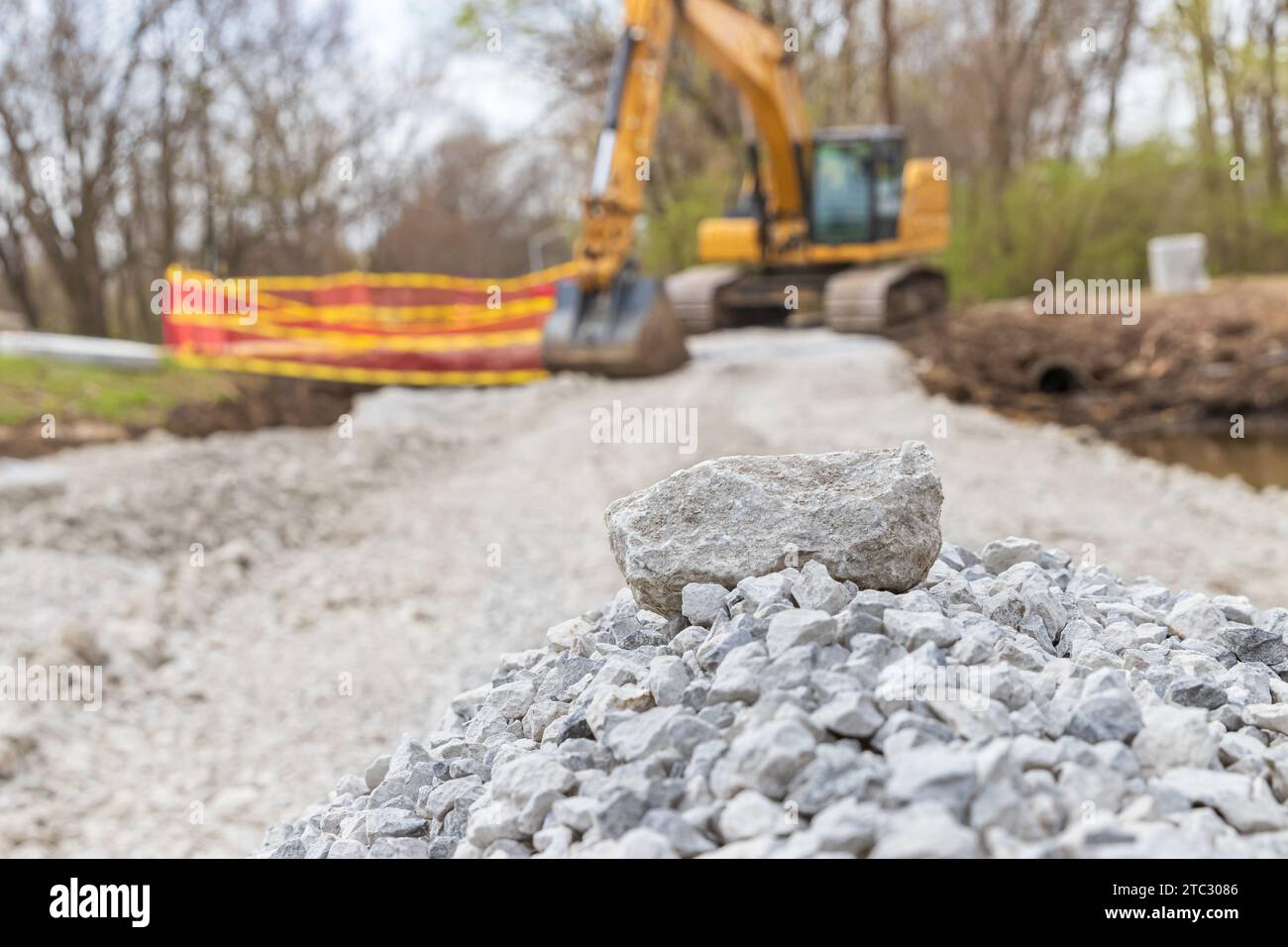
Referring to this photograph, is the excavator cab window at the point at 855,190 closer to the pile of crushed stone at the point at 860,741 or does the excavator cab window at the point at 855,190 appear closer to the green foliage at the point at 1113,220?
the green foliage at the point at 1113,220

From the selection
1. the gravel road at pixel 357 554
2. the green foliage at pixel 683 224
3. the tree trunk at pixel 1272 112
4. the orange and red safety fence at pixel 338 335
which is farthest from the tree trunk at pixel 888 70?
the gravel road at pixel 357 554

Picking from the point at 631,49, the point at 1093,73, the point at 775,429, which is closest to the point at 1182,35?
the point at 1093,73

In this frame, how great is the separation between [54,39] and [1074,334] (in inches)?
575

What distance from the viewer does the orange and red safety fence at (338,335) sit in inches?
511

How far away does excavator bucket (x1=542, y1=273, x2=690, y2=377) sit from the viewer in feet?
38.1

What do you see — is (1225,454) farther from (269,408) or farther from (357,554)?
(269,408)

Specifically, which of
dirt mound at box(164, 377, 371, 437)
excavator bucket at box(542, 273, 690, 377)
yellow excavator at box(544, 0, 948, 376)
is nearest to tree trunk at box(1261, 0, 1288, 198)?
yellow excavator at box(544, 0, 948, 376)

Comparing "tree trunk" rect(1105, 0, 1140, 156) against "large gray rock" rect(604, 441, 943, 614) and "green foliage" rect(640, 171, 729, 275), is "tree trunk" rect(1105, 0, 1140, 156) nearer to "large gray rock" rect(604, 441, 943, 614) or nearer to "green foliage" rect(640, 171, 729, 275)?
"green foliage" rect(640, 171, 729, 275)

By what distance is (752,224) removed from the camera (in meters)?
15.1

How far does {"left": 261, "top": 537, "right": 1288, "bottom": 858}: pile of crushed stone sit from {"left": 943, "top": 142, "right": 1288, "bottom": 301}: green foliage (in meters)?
18.9

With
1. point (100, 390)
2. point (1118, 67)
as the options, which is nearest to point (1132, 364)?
point (100, 390)

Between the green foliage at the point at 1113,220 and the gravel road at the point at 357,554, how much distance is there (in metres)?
10.5

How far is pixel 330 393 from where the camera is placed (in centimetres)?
1289
